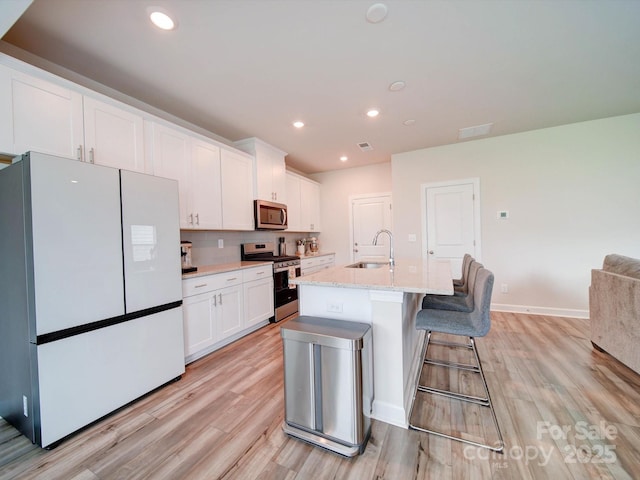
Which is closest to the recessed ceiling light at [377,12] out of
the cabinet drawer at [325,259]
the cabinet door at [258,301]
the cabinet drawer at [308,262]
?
the cabinet door at [258,301]

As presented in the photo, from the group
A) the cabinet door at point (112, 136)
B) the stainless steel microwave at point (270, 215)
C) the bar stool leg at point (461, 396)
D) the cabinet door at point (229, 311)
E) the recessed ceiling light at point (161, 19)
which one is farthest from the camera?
the stainless steel microwave at point (270, 215)

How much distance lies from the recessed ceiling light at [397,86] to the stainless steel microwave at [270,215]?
2.17m

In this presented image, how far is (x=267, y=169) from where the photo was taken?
384cm

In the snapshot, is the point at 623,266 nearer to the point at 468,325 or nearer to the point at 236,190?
the point at 468,325

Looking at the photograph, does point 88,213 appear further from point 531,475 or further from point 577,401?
point 577,401

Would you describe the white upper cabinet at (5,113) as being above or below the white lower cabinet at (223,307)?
above

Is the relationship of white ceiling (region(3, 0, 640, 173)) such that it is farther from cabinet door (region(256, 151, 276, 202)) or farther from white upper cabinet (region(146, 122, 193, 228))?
cabinet door (region(256, 151, 276, 202))

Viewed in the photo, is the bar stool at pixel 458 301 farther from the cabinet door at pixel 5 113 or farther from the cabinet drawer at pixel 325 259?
the cabinet door at pixel 5 113

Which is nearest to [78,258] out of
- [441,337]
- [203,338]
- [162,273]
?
[162,273]

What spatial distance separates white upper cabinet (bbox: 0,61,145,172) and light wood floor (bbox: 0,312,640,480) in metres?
1.91

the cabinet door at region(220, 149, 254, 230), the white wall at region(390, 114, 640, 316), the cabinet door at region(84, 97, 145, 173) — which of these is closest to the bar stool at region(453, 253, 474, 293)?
the white wall at region(390, 114, 640, 316)

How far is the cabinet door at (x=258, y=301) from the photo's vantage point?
10.2 ft

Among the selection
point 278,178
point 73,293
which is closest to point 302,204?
point 278,178

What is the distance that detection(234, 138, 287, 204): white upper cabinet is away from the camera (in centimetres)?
363
